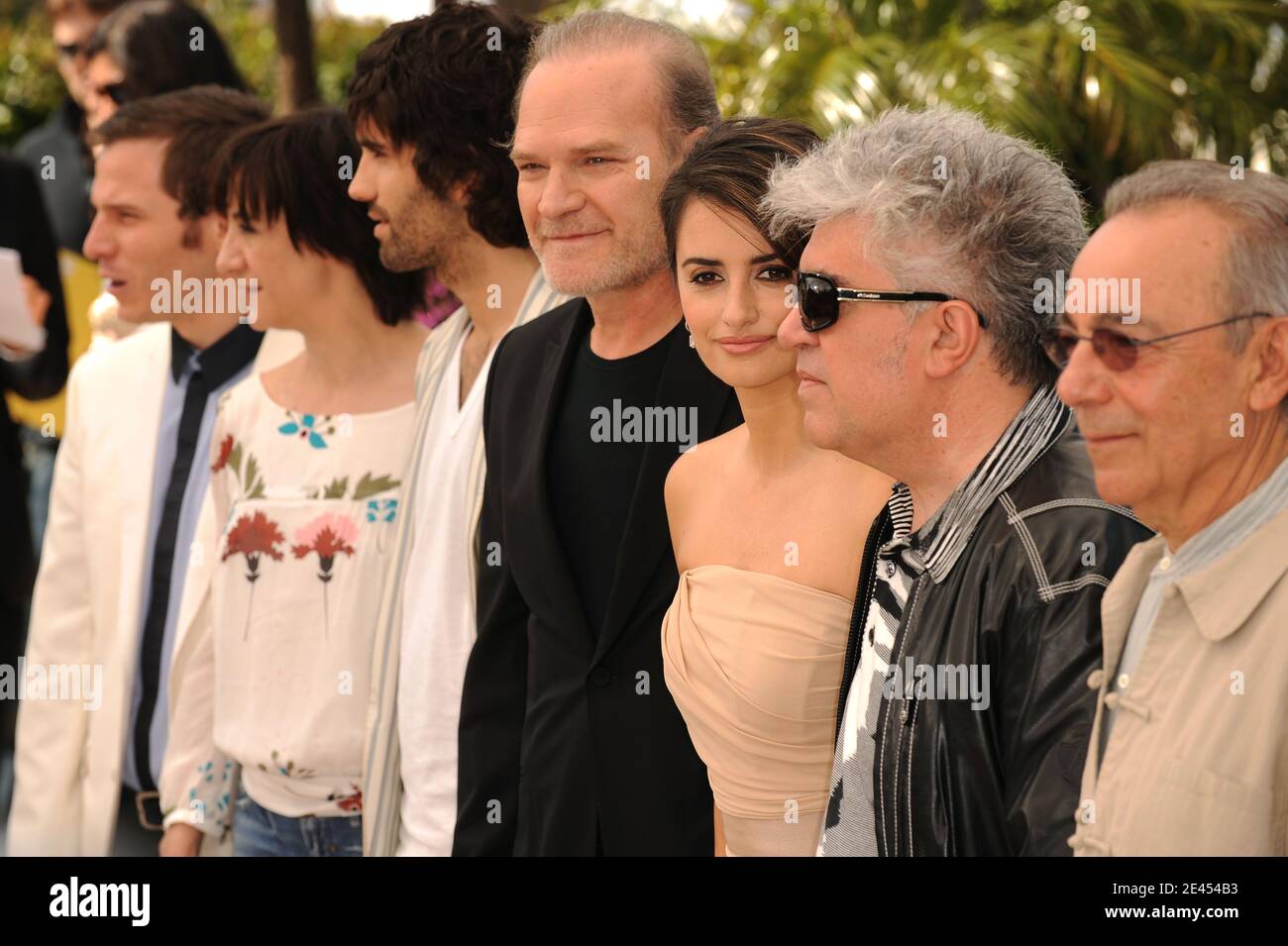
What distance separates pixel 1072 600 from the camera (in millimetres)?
2221

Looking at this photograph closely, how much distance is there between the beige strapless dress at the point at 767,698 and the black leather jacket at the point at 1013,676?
1.10ft

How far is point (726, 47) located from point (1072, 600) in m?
7.01

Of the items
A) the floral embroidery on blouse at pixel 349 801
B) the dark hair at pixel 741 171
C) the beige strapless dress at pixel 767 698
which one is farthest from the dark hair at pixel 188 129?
the beige strapless dress at pixel 767 698

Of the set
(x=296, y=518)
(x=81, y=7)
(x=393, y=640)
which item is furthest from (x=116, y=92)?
(x=393, y=640)

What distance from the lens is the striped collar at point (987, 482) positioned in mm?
2367

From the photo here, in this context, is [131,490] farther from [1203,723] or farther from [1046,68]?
[1046,68]

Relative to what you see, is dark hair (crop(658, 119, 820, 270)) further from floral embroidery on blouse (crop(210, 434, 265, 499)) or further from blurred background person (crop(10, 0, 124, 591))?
blurred background person (crop(10, 0, 124, 591))

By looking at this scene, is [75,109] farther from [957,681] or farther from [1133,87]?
[957,681]

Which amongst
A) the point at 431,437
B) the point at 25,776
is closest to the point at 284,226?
the point at 431,437

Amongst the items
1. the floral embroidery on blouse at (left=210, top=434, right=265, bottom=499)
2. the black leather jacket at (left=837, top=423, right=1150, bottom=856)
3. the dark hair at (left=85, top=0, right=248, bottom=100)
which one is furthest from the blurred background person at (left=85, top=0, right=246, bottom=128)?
the black leather jacket at (left=837, top=423, right=1150, bottom=856)

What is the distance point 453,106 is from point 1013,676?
7.03 feet

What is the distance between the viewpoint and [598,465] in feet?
10.7

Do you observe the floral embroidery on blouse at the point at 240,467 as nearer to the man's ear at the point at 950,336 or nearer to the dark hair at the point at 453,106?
the dark hair at the point at 453,106
